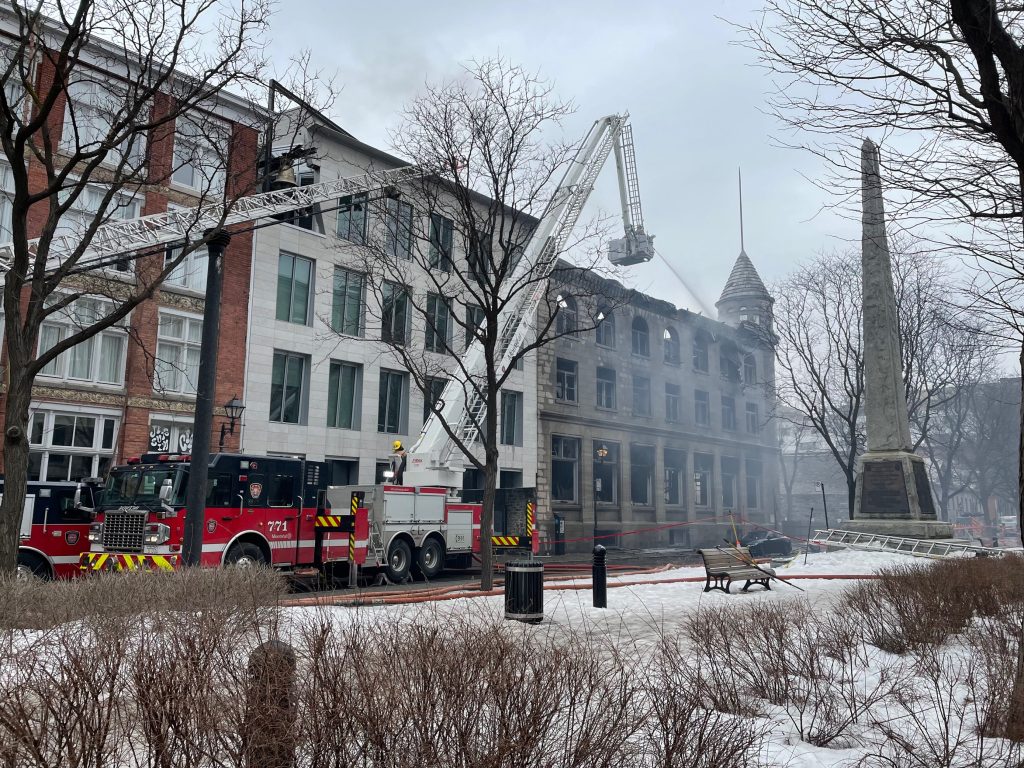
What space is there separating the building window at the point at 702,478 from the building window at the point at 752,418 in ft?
20.0

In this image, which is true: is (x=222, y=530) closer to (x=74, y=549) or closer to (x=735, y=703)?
(x=74, y=549)

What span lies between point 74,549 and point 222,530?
3271 mm

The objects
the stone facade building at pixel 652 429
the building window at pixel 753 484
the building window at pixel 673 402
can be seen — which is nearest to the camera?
the stone facade building at pixel 652 429

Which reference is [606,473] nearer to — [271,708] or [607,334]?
[607,334]

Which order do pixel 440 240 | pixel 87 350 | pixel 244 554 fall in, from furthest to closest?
pixel 440 240 < pixel 87 350 < pixel 244 554

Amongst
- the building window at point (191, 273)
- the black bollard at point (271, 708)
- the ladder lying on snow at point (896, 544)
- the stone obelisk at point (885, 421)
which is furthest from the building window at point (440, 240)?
the ladder lying on snow at point (896, 544)

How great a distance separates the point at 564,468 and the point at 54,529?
24672 mm

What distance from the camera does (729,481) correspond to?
50.4 meters

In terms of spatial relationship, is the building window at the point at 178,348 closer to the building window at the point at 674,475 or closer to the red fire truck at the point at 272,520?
the red fire truck at the point at 272,520

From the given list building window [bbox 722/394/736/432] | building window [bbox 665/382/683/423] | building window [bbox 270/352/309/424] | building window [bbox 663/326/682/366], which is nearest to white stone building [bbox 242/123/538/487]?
building window [bbox 270/352/309/424]

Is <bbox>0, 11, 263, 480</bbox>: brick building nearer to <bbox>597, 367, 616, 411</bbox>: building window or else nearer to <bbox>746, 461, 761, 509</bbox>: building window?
<bbox>597, 367, 616, 411</bbox>: building window

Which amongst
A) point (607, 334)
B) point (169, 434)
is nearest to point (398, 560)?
point (169, 434)

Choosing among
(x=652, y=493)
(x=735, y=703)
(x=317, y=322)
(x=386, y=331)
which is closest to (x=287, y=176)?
(x=386, y=331)

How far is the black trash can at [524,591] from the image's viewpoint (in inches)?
409
